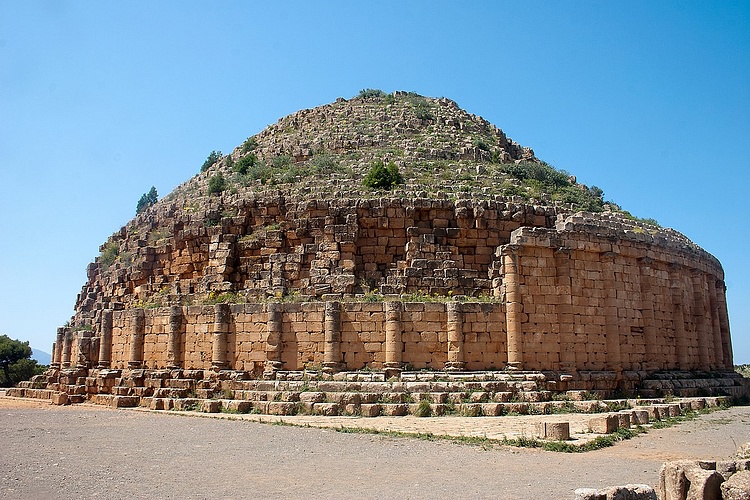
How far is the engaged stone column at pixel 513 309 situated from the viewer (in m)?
21.0

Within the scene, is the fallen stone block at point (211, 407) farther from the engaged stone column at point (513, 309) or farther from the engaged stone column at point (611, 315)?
the engaged stone column at point (611, 315)

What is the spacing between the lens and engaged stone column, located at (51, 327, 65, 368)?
1241 inches

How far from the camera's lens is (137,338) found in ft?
82.4

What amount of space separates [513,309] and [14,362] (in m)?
38.3

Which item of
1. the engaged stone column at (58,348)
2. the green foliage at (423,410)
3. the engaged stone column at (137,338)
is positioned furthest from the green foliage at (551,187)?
the engaged stone column at (58,348)

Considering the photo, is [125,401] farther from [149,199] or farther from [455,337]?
[149,199]

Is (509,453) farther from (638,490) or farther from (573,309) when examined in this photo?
(573,309)

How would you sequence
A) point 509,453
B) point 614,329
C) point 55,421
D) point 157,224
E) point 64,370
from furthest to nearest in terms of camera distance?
1. point 157,224
2. point 64,370
3. point 614,329
4. point 55,421
5. point 509,453

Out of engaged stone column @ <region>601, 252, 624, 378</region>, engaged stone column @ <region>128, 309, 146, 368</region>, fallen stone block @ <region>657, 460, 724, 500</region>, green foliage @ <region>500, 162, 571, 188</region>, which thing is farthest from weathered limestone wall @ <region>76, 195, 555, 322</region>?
fallen stone block @ <region>657, 460, 724, 500</region>

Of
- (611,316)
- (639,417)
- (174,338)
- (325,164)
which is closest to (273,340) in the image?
(174,338)

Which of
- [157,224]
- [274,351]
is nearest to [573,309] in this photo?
[274,351]

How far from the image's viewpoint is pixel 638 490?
766 centimetres

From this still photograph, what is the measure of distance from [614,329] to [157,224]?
67.4 ft

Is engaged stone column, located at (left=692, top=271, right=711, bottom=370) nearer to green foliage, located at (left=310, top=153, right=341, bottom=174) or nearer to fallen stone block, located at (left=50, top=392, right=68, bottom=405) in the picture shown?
green foliage, located at (left=310, top=153, right=341, bottom=174)
